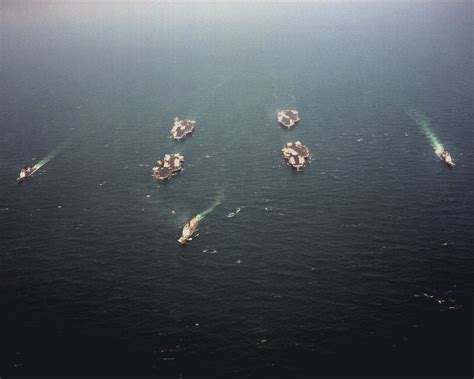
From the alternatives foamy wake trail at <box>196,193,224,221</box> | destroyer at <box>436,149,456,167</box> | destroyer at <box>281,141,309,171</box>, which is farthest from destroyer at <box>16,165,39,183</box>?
destroyer at <box>436,149,456,167</box>

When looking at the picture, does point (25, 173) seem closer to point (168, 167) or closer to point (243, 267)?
point (168, 167)

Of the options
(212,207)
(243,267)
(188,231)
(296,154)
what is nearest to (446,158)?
Answer: (296,154)

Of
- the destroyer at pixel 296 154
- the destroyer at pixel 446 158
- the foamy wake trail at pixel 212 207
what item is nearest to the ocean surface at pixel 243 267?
the foamy wake trail at pixel 212 207

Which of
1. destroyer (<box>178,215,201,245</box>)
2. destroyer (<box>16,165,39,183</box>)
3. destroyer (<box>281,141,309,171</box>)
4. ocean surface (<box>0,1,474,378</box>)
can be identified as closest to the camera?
ocean surface (<box>0,1,474,378</box>)

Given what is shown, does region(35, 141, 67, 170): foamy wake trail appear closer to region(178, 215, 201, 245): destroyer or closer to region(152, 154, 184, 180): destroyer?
region(152, 154, 184, 180): destroyer

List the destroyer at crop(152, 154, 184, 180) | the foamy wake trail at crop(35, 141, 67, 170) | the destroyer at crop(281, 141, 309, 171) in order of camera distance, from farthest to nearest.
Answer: the foamy wake trail at crop(35, 141, 67, 170) → the destroyer at crop(281, 141, 309, 171) → the destroyer at crop(152, 154, 184, 180)

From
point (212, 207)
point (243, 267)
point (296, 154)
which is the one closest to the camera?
point (243, 267)

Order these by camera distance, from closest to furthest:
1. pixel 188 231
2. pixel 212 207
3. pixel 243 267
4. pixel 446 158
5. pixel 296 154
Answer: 1. pixel 243 267
2. pixel 188 231
3. pixel 212 207
4. pixel 446 158
5. pixel 296 154
